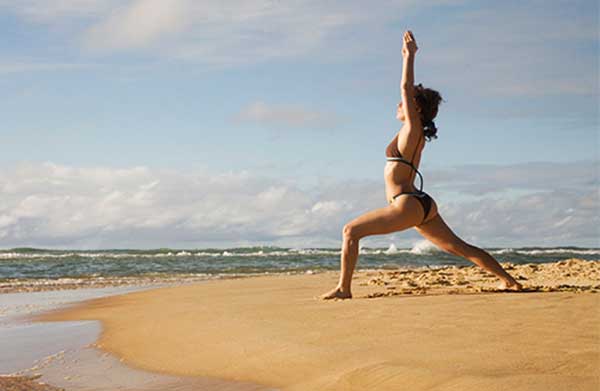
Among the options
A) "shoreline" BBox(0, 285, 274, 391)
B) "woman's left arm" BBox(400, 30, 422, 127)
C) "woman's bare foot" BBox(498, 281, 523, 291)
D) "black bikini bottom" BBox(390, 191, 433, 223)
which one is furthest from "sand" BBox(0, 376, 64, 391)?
"woman's bare foot" BBox(498, 281, 523, 291)

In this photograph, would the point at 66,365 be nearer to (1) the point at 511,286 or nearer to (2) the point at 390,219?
(2) the point at 390,219

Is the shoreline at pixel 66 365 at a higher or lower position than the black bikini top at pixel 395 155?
lower

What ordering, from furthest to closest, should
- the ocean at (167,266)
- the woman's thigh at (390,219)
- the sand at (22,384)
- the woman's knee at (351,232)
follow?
the ocean at (167,266), the woman's knee at (351,232), the woman's thigh at (390,219), the sand at (22,384)

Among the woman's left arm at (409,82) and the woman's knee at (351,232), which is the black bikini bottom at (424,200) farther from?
the woman's left arm at (409,82)

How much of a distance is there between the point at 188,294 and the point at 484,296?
4261 mm

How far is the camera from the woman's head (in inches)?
245

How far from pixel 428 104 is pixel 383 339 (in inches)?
101

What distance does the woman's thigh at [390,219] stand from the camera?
6133 mm

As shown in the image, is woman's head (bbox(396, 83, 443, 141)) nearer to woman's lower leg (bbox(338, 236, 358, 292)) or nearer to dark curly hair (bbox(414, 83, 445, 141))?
dark curly hair (bbox(414, 83, 445, 141))

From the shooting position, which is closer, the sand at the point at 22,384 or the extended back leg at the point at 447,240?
the sand at the point at 22,384

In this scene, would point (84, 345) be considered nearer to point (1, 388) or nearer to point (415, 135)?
point (1, 388)

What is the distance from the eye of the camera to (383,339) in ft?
14.4

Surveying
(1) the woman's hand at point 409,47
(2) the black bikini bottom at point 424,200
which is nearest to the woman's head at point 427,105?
(1) the woman's hand at point 409,47

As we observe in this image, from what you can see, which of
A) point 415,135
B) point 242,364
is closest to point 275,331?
point 242,364
